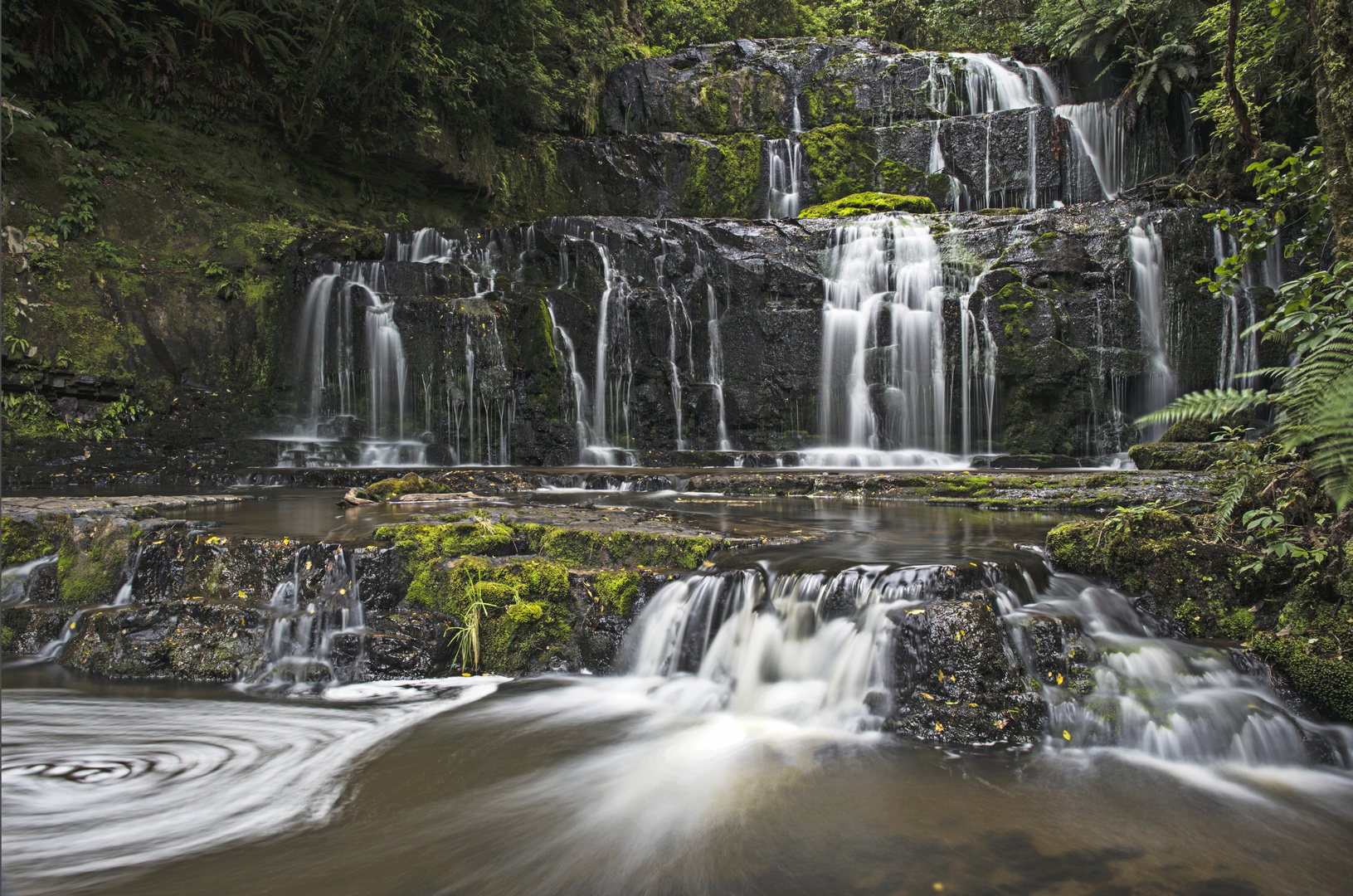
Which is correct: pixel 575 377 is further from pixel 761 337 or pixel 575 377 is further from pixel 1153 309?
pixel 1153 309

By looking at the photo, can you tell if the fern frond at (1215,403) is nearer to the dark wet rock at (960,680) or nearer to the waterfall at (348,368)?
the dark wet rock at (960,680)

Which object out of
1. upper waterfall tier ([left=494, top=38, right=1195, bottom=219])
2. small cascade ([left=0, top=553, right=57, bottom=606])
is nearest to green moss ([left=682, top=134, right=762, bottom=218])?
upper waterfall tier ([left=494, top=38, right=1195, bottom=219])

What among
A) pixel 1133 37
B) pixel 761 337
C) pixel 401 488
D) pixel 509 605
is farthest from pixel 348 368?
pixel 1133 37

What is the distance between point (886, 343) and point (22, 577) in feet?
38.7

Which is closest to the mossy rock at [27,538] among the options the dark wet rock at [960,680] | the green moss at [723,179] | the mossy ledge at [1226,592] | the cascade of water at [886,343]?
the dark wet rock at [960,680]

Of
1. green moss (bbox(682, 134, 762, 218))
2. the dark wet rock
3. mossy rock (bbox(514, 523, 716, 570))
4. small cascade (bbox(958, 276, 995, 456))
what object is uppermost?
green moss (bbox(682, 134, 762, 218))

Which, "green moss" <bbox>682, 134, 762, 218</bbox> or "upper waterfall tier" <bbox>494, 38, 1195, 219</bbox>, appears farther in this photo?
"green moss" <bbox>682, 134, 762, 218</bbox>

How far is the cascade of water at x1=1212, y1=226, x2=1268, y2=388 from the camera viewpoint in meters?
12.3

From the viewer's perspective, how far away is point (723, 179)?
18406 mm

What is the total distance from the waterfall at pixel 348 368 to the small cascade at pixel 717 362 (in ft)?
18.1

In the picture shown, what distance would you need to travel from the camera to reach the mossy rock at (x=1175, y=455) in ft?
26.7

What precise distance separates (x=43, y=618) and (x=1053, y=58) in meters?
23.6

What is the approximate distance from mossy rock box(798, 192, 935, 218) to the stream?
42.6ft

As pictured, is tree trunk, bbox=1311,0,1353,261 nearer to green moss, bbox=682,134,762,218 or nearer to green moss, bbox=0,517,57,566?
green moss, bbox=0,517,57,566
